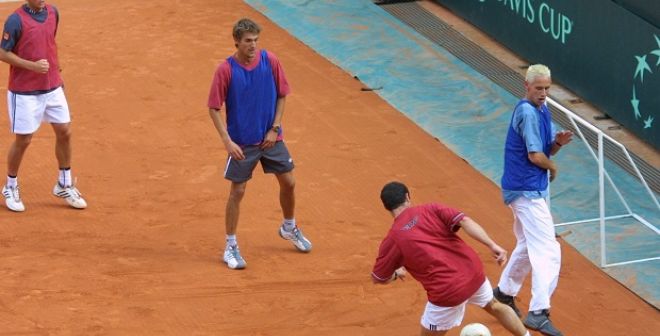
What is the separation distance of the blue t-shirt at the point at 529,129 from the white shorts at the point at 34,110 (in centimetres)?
432

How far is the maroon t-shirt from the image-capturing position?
9.21 meters

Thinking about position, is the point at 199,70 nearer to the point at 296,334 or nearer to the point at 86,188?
the point at 86,188

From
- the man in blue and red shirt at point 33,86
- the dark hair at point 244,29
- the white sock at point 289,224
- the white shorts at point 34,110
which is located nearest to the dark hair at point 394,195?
the dark hair at point 244,29

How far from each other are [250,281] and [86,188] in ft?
8.49

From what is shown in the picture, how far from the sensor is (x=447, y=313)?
9.47m

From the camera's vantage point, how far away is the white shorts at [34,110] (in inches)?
480

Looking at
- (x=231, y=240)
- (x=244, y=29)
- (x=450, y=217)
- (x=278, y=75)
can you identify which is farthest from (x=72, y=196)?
(x=450, y=217)

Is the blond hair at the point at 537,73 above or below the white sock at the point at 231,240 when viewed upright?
above

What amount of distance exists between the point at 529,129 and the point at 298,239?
2.61m

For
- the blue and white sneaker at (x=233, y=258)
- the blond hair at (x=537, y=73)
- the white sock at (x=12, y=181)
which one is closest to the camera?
the blond hair at (x=537, y=73)

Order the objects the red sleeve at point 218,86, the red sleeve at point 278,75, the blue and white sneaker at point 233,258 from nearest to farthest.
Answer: the red sleeve at point 218,86 < the red sleeve at point 278,75 < the blue and white sneaker at point 233,258

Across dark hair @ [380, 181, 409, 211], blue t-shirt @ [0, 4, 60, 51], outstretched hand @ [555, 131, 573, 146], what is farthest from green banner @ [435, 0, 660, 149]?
blue t-shirt @ [0, 4, 60, 51]

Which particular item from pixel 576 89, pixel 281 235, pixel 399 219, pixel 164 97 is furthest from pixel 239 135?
pixel 576 89

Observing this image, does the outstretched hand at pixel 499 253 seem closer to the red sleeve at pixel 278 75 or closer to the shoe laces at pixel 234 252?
the red sleeve at pixel 278 75
